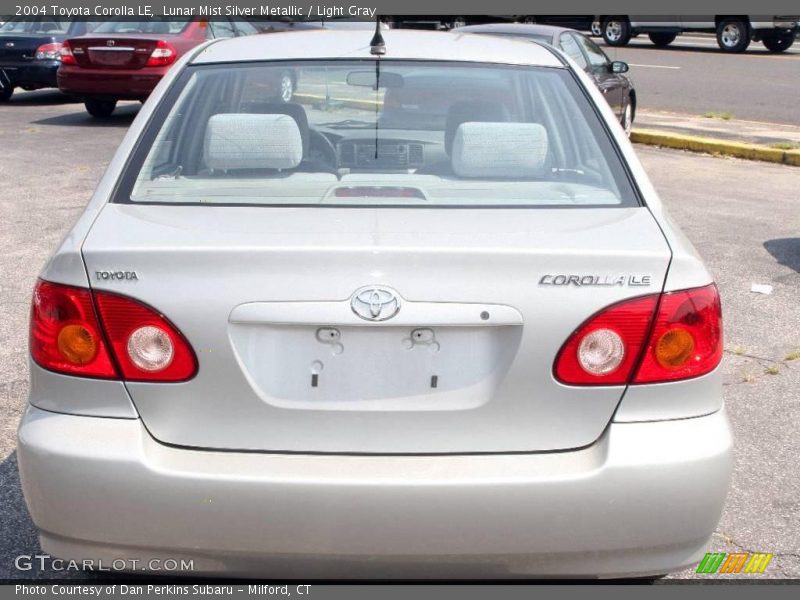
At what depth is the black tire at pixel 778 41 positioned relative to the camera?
25.6m

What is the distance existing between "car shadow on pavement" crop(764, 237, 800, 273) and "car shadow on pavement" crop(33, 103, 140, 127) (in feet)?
29.4

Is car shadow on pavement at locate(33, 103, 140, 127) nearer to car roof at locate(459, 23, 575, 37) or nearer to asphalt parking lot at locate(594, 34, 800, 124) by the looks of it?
car roof at locate(459, 23, 575, 37)

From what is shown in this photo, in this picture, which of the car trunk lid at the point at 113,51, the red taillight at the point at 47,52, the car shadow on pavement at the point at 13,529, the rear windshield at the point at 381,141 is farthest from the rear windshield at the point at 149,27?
the car shadow on pavement at the point at 13,529

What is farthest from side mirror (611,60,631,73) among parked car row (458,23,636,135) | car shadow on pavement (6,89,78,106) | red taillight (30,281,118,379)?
red taillight (30,281,118,379)

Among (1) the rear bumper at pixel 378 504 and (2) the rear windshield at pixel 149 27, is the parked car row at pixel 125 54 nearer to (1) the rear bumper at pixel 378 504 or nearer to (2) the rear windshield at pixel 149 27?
(2) the rear windshield at pixel 149 27

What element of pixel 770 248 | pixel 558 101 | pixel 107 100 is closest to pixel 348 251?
pixel 558 101

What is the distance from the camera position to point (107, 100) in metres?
14.4

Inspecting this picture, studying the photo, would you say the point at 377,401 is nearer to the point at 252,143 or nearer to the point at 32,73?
the point at 252,143

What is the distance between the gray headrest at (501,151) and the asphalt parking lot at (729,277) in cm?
132

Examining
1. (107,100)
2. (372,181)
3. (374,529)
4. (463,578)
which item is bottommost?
(107,100)

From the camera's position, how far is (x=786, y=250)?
736 centimetres

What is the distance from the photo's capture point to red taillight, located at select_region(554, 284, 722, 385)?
2.51 meters

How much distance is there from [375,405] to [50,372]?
0.79m

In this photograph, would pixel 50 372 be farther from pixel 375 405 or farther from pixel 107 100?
pixel 107 100
